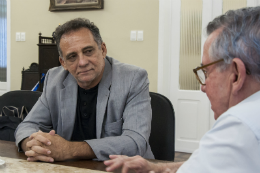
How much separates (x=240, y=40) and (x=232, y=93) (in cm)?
13

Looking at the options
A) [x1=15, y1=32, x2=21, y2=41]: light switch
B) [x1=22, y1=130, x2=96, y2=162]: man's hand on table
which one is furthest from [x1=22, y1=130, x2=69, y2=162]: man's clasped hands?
[x1=15, y1=32, x2=21, y2=41]: light switch

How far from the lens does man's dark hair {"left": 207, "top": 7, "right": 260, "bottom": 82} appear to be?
0.63 meters

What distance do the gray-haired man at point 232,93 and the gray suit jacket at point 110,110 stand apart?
0.61 metres

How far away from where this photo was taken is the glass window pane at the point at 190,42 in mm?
3636

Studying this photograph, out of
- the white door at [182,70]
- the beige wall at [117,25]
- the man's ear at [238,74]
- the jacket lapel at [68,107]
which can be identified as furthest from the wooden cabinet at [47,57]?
the man's ear at [238,74]

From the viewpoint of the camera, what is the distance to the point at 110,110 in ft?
4.94

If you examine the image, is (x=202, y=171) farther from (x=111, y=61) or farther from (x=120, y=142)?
(x=111, y=61)

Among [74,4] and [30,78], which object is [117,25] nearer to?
[74,4]

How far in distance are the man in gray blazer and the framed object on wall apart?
2427 mm

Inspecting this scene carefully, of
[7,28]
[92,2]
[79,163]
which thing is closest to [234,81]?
[79,163]

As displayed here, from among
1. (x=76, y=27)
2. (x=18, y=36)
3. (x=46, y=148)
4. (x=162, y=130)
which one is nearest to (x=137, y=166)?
(x=46, y=148)

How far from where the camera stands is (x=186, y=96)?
3744 mm

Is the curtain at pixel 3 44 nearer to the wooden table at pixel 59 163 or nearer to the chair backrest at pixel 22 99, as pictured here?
the chair backrest at pixel 22 99

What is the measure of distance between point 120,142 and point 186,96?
103 inches
